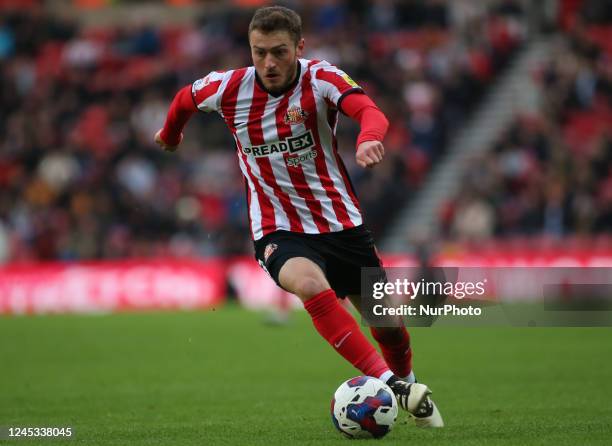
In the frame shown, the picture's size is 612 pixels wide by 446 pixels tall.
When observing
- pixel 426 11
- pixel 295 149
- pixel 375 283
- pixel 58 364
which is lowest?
pixel 58 364

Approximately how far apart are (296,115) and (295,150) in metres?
0.20

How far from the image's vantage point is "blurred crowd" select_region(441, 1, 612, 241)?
18.9 m

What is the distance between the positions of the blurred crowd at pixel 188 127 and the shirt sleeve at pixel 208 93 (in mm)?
13978

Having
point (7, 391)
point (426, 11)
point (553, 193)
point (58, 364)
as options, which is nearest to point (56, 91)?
point (426, 11)

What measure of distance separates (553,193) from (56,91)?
38.6 ft

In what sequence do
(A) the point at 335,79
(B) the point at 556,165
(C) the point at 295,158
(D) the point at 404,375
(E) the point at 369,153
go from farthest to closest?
(B) the point at 556,165 → (D) the point at 404,375 → (C) the point at 295,158 → (A) the point at 335,79 → (E) the point at 369,153

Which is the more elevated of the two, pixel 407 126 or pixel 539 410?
pixel 407 126

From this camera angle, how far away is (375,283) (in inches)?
261

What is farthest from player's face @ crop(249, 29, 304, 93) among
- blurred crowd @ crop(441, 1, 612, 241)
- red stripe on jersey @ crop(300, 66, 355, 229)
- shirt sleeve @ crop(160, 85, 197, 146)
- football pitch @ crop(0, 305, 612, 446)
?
blurred crowd @ crop(441, 1, 612, 241)

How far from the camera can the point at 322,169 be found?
21.7ft

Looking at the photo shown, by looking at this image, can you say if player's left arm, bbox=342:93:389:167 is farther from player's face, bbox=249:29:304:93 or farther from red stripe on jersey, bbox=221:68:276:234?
red stripe on jersey, bbox=221:68:276:234

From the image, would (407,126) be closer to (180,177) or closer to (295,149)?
(180,177)

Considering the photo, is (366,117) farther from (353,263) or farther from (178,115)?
(178,115)
